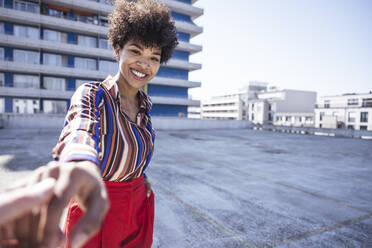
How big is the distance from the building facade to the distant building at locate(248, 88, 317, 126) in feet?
172

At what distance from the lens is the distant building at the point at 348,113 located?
52672 millimetres

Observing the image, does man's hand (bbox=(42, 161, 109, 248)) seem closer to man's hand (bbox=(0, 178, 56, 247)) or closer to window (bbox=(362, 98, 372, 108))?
man's hand (bbox=(0, 178, 56, 247))

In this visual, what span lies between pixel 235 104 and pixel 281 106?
897 inches

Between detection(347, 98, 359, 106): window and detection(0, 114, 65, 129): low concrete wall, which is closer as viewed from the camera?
detection(0, 114, 65, 129): low concrete wall

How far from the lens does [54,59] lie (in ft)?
82.8

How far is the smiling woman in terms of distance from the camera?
3.47ft

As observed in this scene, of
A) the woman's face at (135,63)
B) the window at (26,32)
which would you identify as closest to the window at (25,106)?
the window at (26,32)

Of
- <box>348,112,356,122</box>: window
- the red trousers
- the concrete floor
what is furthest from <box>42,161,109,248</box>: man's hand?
<box>348,112,356,122</box>: window

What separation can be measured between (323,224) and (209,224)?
167 centimetres

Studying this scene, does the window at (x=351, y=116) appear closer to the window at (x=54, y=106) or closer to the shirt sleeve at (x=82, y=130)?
the window at (x=54, y=106)

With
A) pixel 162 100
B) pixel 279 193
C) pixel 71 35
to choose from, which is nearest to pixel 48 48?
pixel 71 35

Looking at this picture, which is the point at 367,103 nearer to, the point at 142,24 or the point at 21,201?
the point at 142,24

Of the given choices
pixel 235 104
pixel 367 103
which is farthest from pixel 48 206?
pixel 235 104

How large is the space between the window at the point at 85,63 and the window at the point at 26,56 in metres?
4.09
